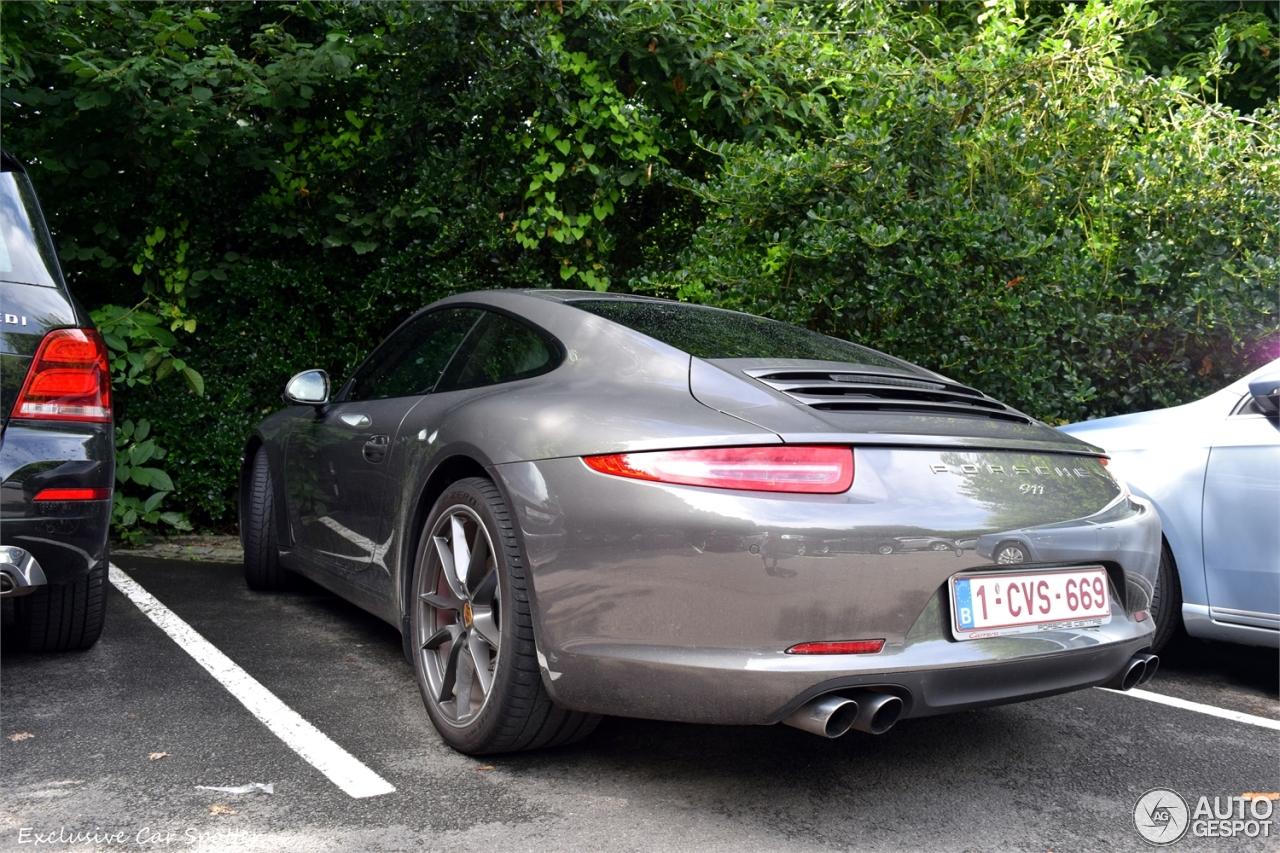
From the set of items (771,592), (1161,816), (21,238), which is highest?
(21,238)

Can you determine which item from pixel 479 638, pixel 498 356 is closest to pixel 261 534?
pixel 498 356

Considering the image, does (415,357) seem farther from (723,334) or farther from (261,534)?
(261,534)

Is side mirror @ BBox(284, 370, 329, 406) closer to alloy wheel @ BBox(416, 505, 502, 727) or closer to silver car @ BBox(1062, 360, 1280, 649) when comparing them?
alloy wheel @ BBox(416, 505, 502, 727)

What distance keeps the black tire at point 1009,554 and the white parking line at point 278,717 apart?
1.54 meters

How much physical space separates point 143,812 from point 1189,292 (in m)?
4.85

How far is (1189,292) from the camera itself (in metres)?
5.08

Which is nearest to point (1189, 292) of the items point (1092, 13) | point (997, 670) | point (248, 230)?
point (1092, 13)

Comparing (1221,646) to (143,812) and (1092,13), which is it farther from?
(143,812)

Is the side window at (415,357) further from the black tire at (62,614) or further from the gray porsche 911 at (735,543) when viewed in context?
the black tire at (62,614)

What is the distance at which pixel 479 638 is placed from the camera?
281cm

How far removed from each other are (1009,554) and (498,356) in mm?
1606

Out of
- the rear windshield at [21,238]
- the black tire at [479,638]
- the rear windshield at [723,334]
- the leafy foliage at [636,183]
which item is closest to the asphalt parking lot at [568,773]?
the black tire at [479,638]

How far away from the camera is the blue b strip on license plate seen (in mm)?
2340

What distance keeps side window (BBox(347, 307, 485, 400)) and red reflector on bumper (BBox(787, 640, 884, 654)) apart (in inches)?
67.7
